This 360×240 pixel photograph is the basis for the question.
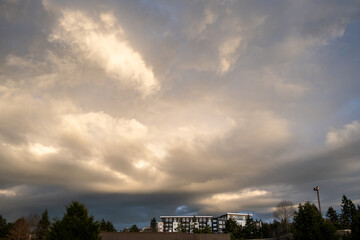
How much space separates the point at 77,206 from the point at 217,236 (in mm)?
22983

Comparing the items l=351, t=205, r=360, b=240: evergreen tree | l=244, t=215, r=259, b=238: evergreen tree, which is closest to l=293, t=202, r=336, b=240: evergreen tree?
l=351, t=205, r=360, b=240: evergreen tree

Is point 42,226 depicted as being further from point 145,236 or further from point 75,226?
point 75,226

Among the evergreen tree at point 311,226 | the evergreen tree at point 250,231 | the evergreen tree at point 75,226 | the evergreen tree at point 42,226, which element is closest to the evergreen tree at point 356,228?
the evergreen tree at point 311,226

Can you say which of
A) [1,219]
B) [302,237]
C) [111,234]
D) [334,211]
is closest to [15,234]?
[1,219]

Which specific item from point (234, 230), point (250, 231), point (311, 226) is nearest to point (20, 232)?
point (234, 230)

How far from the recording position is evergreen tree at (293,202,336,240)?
30.5 metres

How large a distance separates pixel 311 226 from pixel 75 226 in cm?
2599

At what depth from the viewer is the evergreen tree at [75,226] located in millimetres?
26578

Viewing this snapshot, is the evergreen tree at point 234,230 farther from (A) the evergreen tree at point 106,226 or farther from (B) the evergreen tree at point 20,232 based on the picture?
(B) the evergreen tree at point 20,232

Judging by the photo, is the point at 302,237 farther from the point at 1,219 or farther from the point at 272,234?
the point at 1,219

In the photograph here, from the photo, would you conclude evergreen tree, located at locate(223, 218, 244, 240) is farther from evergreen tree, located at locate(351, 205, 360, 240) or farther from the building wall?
evergreen tree, located at locate(351, 205, 360, 240)

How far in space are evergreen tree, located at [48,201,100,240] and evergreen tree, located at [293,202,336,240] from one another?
909 inches

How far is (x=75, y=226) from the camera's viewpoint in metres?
27.1

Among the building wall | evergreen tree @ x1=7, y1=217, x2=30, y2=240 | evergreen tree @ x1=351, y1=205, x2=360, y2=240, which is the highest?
evergreen tree @ x1=351, y1=205, x2=360, y2=240
